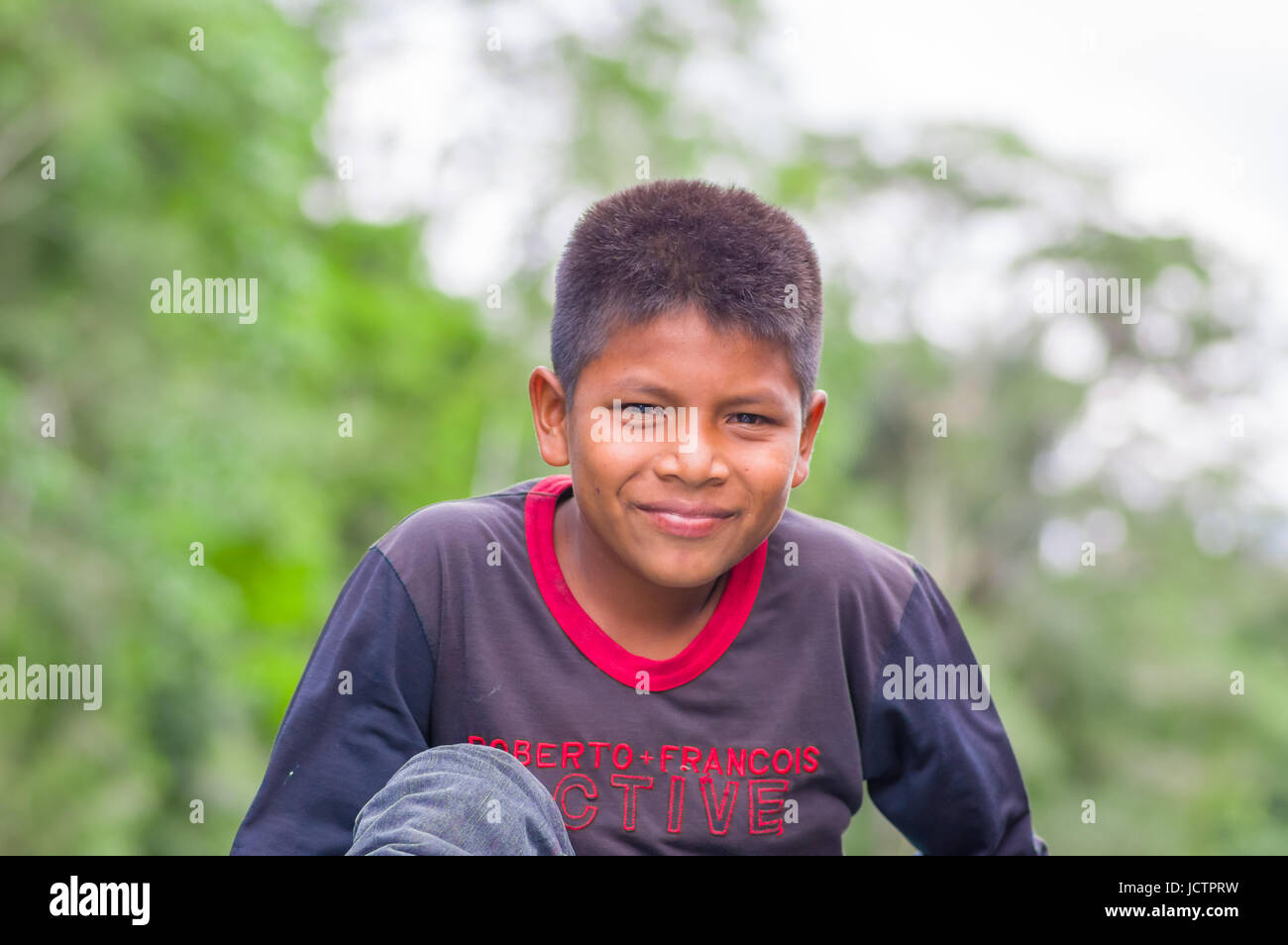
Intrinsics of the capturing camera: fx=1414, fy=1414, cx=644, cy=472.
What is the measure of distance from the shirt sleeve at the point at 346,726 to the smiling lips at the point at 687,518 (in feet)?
1.17

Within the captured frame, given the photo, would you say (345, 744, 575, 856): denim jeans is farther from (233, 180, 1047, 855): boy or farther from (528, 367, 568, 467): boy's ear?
(528, 367, 568, 467): boy's ear

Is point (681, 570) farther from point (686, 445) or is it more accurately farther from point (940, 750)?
point (940, 750)

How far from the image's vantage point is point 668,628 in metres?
2.05

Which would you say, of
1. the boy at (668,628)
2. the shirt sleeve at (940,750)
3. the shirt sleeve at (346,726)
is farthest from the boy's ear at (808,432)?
the shirt sleeve at (346,726)

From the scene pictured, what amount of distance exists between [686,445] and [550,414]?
293 millimetres

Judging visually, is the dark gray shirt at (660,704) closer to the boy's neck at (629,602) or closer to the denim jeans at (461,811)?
the boy's neck at (629,602)

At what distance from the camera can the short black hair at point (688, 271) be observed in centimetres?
191

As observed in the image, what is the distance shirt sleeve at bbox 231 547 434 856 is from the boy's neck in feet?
0.85

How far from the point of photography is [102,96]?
9.03 metres

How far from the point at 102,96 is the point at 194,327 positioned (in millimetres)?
2591

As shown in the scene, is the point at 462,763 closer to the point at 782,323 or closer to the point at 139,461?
the point at 782,323

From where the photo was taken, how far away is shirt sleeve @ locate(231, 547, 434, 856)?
1.78 metres
